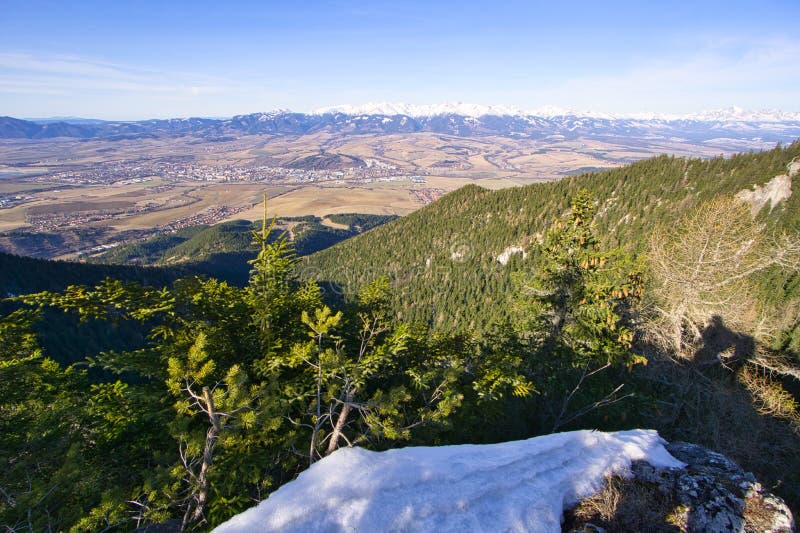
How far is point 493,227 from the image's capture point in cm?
15300

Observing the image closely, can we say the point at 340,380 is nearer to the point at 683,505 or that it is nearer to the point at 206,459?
the point at 206,459

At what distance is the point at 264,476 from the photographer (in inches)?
354

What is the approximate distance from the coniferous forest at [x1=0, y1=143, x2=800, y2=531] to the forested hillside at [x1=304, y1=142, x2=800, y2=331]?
70137 mm

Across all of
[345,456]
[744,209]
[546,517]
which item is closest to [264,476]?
[345,456]

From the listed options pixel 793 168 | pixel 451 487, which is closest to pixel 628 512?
pixel 451 487

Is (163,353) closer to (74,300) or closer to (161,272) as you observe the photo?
(74,300)

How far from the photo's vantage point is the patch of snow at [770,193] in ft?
294

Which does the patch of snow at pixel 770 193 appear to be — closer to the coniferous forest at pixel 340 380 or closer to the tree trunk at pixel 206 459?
the coniferous forest at pixel 340 380

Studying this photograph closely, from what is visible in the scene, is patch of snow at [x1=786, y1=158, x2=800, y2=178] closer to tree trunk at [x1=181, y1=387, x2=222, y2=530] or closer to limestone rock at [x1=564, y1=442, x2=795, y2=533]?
limestone rock at [x1=564, y1=442, x2=795, y2=533]

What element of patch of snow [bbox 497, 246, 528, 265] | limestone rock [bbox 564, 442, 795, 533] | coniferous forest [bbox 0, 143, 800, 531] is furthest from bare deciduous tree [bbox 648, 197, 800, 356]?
patch of snow [bbox 497, 246, 528, 265]

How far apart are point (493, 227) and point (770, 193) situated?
277 ft

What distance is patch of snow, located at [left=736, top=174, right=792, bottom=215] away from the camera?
89.8m

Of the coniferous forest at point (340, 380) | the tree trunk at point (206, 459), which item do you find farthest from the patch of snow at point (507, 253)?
the tree trunk at point (206, 459)

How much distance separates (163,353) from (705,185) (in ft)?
509
